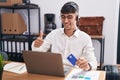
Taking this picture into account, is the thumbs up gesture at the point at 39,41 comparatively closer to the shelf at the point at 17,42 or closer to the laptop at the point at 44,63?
the laptop at the point at 44,63

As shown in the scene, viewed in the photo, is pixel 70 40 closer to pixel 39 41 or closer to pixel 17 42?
pixel 39 41

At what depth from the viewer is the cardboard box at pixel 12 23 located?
3508 millimetres

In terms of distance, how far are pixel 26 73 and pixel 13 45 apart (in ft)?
6.37

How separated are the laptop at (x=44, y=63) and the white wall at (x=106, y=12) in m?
2.11

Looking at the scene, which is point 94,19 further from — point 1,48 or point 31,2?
point 1,48

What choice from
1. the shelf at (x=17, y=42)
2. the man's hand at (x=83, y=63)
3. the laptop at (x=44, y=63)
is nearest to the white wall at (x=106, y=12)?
the shelf at (x=17, y=42)

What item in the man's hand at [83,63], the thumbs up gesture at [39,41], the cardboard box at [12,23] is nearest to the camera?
the man's hand at [83,63]

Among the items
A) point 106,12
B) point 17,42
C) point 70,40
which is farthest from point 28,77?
point 106,12

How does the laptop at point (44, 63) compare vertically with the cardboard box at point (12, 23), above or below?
below

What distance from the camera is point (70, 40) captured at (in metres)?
2.14

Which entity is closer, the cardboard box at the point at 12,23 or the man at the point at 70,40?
the man at the point at 70,40

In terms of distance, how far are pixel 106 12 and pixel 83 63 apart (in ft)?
6.75

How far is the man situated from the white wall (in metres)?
1.54

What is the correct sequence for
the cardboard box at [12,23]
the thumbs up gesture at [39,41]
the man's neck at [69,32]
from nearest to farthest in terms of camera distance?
the thumbs up gesture at [39,41], the man's neck at [69,32], the cardboard box at [12,23]
